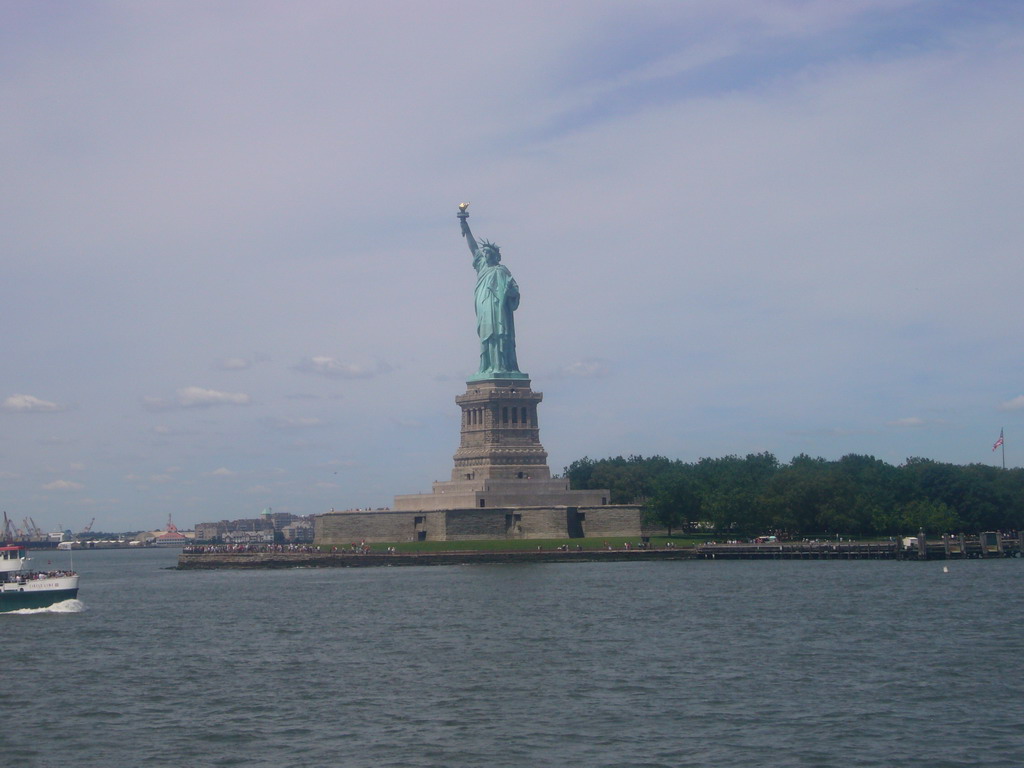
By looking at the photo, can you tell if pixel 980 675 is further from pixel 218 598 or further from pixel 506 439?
pixel 506 439

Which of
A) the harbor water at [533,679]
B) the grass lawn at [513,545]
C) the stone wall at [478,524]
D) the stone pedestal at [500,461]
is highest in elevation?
the stone pedestal at [500,461]

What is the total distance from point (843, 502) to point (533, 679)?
77.2m

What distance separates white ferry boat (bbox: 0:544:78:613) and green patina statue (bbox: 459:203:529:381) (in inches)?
2127

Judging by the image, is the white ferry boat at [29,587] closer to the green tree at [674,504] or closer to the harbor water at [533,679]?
the harbor water at [533,679]

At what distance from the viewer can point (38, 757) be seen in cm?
3234

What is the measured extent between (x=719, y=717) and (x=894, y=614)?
1012 inches

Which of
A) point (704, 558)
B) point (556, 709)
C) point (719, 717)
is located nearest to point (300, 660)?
point (556, 709)

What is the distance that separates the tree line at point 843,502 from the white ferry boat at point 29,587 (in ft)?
194

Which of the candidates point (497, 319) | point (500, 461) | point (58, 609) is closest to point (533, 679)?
point (58, 609)

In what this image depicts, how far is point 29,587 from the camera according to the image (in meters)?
A: 67.1

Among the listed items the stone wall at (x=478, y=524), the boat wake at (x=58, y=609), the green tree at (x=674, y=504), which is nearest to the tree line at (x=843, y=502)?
the green tree at (x=674, y=504)

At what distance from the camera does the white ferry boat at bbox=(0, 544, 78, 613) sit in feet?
218

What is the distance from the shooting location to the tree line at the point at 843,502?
114062mm

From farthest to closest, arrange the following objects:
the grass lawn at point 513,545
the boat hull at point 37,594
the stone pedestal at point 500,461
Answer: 1. the stone pedestal at point 500,461
2. the grass lawn at point 513,545
3. the boat hull at point 37,594
